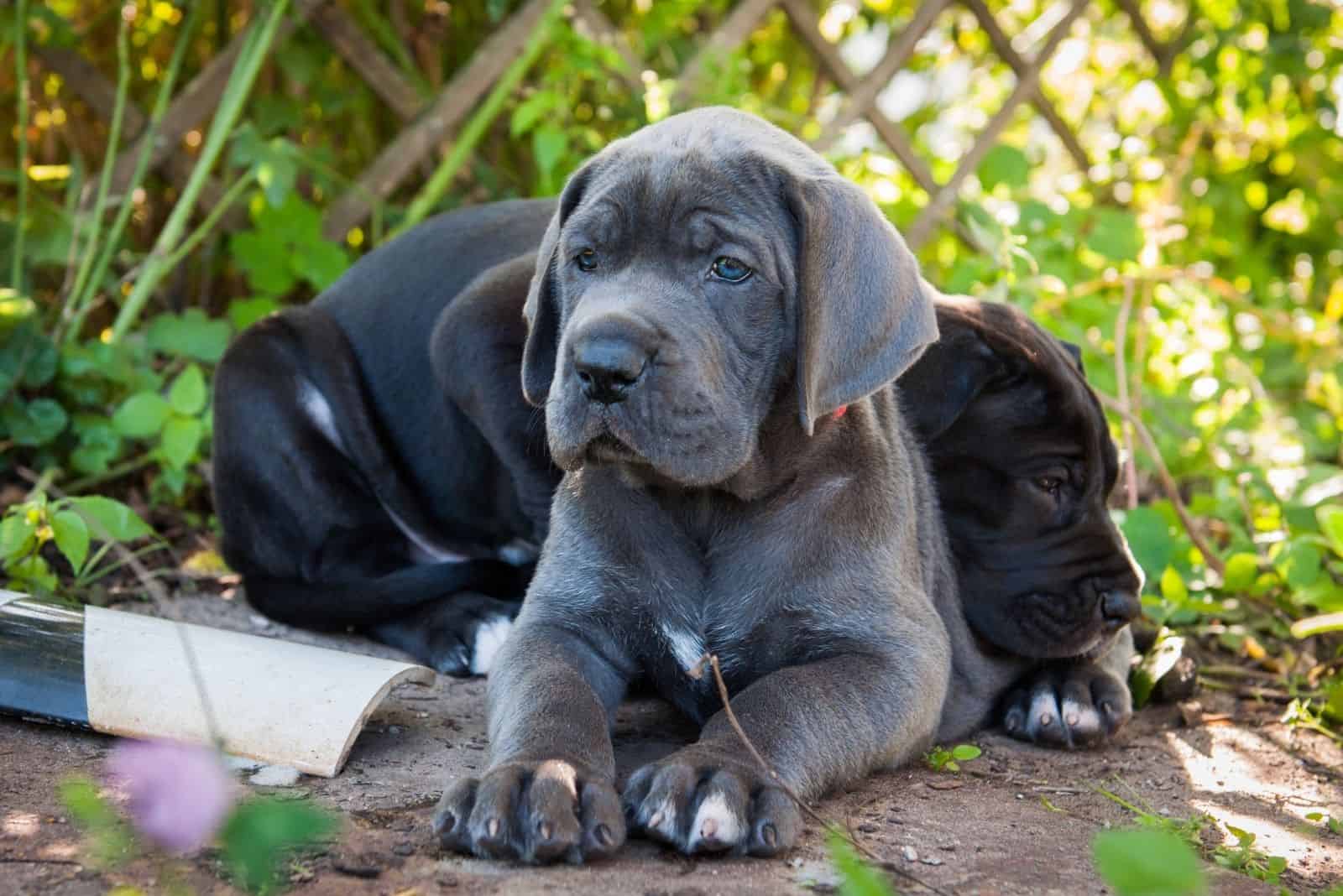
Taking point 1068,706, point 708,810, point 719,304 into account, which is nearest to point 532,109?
point 719,304

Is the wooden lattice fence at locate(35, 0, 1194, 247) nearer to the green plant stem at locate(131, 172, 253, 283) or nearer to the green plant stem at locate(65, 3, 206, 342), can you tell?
the green plant stem at locate(65, 3, 206, 342)

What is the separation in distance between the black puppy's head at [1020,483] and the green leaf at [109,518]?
209cm

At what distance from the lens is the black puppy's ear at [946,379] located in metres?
3.89

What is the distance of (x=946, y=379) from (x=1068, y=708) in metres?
0.87

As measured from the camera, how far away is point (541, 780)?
2.55m

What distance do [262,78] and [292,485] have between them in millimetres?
2796

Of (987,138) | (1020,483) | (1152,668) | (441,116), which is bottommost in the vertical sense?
(1152,668)

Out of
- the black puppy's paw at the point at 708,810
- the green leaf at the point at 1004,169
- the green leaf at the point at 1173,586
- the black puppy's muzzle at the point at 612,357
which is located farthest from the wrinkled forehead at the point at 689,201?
the green leaf at the point at 1004,169

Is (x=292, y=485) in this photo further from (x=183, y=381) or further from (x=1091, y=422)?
(x=1091, y=422)

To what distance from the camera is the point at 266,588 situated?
4555 mm

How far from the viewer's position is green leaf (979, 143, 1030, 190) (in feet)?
21.3

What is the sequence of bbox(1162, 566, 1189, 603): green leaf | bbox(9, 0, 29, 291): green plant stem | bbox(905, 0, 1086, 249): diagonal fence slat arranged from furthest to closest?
A: 1. bbox(905, 0, 1086, 249): diagonal fence slat
2. bbox(9, 0, 29, 291): green plant stem
3. bbox(1162, 566, 1189, 603): green leaf

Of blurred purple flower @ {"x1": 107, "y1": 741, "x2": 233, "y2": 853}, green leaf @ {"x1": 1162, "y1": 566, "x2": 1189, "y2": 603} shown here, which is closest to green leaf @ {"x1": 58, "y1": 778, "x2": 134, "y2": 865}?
blurred purple flower @ {"x1": 107, "y1": 741, "x2": 233, "y2": 853}

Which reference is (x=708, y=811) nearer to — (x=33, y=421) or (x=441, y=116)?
(x=33, y=421)
